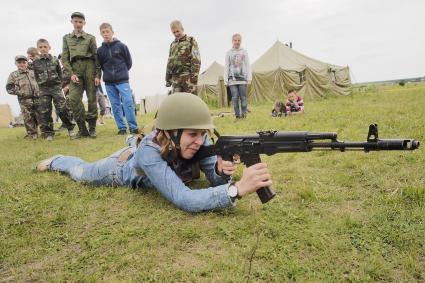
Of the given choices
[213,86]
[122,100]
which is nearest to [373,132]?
[122,100]

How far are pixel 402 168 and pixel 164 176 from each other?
2.64 meters

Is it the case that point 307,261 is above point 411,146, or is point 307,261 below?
below

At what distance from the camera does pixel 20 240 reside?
266cm

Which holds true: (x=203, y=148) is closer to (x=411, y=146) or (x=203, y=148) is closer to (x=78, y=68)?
(x=411, y=146)

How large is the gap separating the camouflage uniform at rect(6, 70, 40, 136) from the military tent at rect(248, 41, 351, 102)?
51.5ft

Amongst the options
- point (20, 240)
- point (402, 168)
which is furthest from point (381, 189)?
point (20, 240)

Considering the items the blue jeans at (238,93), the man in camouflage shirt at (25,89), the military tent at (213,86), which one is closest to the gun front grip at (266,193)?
the blue jeans at (238,93)

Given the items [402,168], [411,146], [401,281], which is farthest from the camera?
[402,168]

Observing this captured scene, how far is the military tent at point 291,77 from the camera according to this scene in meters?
22.6

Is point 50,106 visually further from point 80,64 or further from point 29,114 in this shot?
point 80,64

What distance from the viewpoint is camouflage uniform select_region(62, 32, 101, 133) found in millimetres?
7664

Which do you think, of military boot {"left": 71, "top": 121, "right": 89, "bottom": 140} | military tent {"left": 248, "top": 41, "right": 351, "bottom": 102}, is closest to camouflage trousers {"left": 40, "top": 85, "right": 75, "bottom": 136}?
military boot {"left": 71, "top": 121, "right": 89, "bottom": 140}

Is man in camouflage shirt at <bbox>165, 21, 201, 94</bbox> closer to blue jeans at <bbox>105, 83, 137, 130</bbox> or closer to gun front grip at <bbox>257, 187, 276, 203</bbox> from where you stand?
blue jeans at <bbox>105, 83, 137, 130</bbox>

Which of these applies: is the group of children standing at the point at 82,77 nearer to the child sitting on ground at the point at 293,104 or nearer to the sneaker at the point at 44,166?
the sneaker at the point at 44,166
